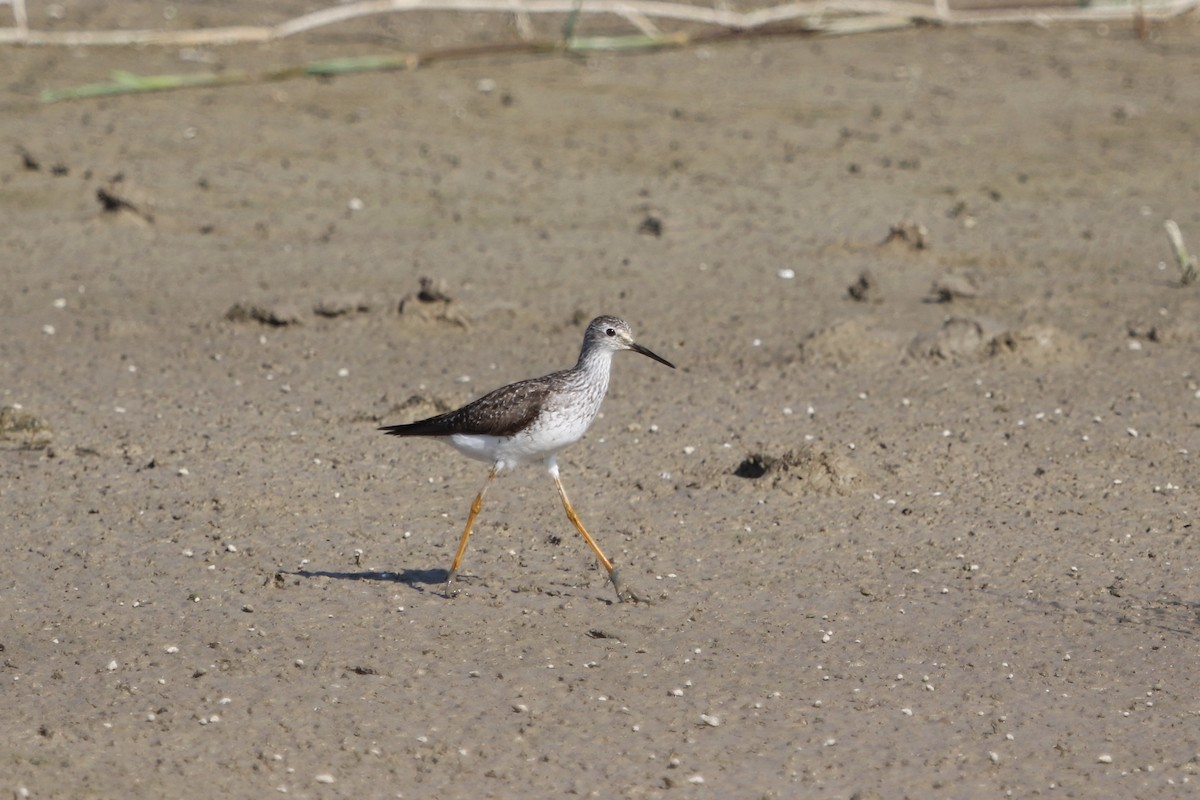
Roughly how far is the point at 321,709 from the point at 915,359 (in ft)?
18.9

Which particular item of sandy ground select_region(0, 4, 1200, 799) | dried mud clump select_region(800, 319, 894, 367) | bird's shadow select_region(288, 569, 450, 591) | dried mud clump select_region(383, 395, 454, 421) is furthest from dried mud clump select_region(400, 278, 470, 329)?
bird's shadow select_region(288, 569, 450, 591)

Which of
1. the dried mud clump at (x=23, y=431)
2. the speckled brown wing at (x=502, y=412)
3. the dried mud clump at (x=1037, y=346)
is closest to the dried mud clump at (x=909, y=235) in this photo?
the dried mud clump at (x=1037, y=346)

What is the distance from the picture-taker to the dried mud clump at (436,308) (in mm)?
11812

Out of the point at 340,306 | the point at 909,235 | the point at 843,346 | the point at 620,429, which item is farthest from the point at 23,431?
the point at 909,235

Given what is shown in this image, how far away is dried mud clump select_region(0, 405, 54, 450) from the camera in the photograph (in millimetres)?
9508

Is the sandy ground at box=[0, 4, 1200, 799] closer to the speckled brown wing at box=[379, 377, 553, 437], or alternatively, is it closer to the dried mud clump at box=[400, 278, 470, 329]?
the dried mud clump at box=[400, 278, 470, 329]

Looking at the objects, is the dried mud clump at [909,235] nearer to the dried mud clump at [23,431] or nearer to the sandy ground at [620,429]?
the sandy ground at [620,429]

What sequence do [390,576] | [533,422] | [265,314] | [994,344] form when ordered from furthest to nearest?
[265,314], [994,344], [390,576], [533,422]

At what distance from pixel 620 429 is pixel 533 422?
262cm

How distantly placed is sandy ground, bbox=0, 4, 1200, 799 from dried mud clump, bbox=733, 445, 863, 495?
4 cm

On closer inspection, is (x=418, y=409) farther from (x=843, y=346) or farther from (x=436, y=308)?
(x=843, y=346)

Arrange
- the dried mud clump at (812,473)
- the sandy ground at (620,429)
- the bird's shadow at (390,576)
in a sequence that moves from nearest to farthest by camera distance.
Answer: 1. the sandy ground at (620,429)
2. the bird's shadow at (390,576)
3. the dried mud clump at (812,473)

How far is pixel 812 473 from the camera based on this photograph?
9094 mm

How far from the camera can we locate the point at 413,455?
966 centimetres
